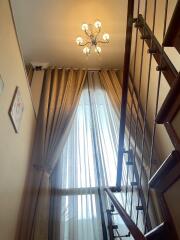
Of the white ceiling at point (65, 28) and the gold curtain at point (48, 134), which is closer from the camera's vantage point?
the gold curtain at point (48, 134)

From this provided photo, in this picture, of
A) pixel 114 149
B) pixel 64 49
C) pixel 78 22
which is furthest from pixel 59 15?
pixel 114 149

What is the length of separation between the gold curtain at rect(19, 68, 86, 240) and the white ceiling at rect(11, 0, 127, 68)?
0.33 m

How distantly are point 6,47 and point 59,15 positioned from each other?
2.05 metres

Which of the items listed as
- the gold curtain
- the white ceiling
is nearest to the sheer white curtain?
the gold curtain

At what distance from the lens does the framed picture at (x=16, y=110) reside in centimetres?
230

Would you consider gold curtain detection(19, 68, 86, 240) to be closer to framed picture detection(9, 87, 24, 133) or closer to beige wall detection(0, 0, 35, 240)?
beige wall detection(0, 0, 35, 240)

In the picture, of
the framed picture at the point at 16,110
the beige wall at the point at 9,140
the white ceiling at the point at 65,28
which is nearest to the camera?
the beige wall at the point at 9,140

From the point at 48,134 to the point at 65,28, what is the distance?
1920 mm

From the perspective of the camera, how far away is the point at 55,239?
259cm

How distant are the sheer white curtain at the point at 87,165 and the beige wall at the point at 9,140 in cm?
57

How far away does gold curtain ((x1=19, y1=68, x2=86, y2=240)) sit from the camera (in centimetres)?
267

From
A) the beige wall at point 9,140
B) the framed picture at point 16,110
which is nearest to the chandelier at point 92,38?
the beige wall at point 9,140

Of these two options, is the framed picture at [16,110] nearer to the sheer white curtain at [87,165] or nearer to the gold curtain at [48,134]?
the gold curtain at [48,134]

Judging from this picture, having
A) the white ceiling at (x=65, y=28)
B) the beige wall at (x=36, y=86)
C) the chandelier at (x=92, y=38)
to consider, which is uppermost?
the white ceiling at (x=65, y=28)
